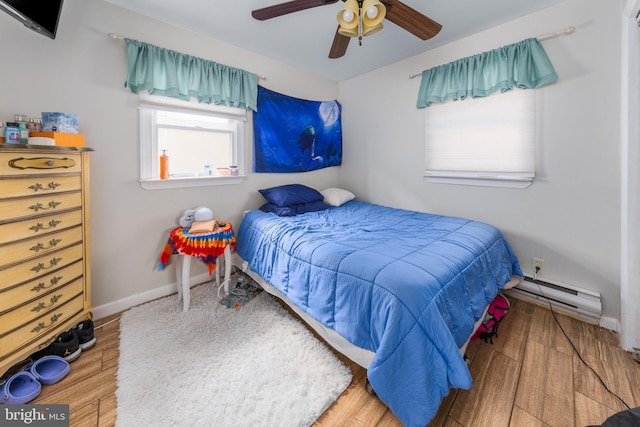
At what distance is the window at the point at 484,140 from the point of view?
7.36ft

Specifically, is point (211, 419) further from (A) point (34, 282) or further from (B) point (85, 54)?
(B) point (85, 54)

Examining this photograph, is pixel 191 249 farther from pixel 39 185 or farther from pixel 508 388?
pixel 508 388

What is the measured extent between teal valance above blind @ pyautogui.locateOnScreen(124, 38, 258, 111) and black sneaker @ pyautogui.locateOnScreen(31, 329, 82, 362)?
1815mm

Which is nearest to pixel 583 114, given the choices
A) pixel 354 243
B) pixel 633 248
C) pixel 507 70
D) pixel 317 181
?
pixel 507 70

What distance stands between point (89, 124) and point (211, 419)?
6.95ft

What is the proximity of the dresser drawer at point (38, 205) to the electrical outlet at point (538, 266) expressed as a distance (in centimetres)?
341

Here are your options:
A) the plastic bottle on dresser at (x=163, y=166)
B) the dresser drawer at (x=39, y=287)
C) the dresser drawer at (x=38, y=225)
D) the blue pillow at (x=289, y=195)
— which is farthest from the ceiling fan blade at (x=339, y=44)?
the dresser drawer at (x=39, y=287)

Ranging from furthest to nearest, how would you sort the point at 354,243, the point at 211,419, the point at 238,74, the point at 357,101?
the point at 357,101 < the point at 238,74 < the point at 354,243 < the point at 211,419

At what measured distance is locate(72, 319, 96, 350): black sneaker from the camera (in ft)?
5.63

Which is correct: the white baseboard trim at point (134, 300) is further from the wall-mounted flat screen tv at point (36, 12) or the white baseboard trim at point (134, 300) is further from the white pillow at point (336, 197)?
the wall-mounted flat screen tv at point (36, 12)

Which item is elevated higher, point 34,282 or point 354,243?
point 354,243

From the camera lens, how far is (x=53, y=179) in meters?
1.51

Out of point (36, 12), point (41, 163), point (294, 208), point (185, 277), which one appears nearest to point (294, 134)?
point (294, 208)

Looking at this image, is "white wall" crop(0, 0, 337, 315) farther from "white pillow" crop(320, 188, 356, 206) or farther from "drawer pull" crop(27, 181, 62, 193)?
"white pillow" crop(320, 188, 356, 206)
